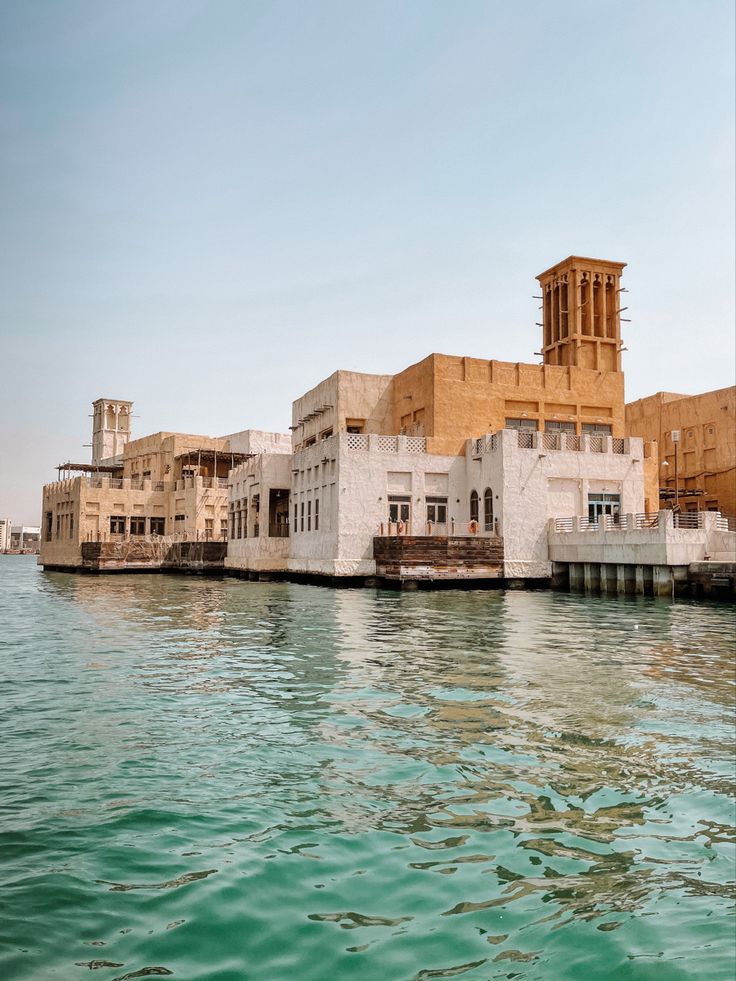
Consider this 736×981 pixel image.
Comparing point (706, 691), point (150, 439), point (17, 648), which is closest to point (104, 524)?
point (150, 439)

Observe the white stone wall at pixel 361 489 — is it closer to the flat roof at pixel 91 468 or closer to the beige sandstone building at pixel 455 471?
the beige sandstone building at pixel 455 471

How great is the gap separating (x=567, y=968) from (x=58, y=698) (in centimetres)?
807

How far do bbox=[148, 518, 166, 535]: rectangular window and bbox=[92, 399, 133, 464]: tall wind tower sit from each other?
33645mm

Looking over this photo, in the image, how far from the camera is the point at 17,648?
15.9 meters

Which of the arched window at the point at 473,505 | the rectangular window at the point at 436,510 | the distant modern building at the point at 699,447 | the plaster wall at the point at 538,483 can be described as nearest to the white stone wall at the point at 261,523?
the rectangular window at the point at 436,510

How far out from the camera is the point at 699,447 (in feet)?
191

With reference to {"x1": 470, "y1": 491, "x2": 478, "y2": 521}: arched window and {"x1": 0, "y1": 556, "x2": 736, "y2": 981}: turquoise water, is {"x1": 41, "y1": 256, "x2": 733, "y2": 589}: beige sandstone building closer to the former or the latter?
{"x1": 470, "y1": 491, "x2": 478, "y2": 521}: arched window

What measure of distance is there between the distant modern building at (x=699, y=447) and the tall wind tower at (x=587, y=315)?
11.4 m

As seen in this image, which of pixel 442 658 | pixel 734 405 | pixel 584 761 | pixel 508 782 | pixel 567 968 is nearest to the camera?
pixel 567 968

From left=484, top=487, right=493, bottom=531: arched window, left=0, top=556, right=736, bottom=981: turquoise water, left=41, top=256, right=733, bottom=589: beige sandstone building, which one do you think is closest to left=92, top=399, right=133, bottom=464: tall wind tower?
left=41, top=256, right=733, bottom=589: beige sandstone building

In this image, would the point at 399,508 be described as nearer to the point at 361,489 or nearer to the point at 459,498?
the point at 361,489

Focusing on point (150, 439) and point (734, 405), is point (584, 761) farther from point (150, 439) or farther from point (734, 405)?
point (150, 439)

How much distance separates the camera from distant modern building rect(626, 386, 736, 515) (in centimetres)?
5566

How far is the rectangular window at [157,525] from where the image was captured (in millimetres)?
71312
